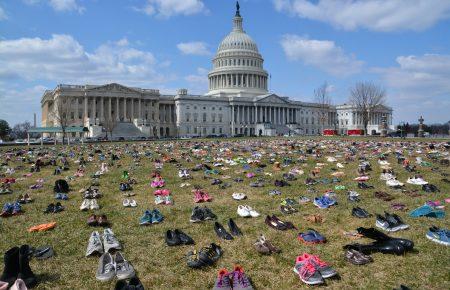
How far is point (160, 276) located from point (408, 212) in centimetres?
819

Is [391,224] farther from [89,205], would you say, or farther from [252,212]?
[89,205]

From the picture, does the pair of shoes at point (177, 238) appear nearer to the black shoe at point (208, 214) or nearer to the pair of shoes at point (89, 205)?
the black shoe at point (208, 214)

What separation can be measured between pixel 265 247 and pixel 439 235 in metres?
4.20

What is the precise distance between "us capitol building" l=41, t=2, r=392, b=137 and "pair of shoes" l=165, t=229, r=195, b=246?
90956 millimetres

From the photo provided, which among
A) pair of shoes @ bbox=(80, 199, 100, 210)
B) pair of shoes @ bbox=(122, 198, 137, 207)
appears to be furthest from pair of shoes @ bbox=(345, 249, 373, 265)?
pair of shoes @ bbox=(80, 199, 100, 210)

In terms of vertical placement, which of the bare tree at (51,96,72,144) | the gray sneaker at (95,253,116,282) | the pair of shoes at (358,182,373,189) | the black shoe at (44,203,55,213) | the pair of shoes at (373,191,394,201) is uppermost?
the bare tree at (51,96,72,144)

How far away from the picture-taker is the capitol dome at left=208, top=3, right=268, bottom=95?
14238 centimetres

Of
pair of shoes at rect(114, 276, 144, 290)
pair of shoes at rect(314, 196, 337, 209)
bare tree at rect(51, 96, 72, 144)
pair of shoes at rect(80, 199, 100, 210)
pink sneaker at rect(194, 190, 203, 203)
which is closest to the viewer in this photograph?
pair of shoes at rect(114, 276, 144, 290)

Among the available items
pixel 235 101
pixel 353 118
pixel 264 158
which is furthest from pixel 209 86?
pixel 264 158

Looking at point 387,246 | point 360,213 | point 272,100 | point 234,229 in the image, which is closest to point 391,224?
point 360,213

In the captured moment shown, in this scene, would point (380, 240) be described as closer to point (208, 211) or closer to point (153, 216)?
point (208, 211)

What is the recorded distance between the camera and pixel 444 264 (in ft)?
25.0

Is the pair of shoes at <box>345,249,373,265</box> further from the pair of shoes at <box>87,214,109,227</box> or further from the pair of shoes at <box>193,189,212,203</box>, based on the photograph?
the pair of shoes at <box>193,189,212,203</box>

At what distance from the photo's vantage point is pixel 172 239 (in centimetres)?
928
